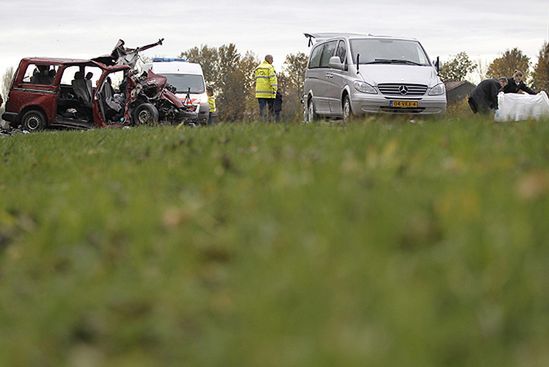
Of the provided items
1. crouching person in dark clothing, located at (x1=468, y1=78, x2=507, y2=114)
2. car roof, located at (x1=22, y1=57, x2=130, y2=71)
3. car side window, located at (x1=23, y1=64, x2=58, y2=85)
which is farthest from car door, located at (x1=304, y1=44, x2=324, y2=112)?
car side window, located at (x1=23, y1=64, x2=58, y2=85)

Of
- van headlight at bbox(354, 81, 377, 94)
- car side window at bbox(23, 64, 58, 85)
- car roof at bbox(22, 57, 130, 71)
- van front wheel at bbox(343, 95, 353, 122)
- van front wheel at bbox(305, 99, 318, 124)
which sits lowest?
van front wheel at bbox(305, 99, 318, 124)

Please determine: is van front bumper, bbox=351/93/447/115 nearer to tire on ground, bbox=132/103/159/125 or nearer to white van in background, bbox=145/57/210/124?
tire on ground, bbox=132/103/159/125

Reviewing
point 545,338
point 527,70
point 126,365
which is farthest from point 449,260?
point 527,70

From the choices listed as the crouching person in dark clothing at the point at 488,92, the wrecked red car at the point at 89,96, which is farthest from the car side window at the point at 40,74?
the crouching person in dark clothing at the point at 488,92

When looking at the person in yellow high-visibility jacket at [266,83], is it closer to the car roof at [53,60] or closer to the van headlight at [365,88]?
the car roof at [53,60]

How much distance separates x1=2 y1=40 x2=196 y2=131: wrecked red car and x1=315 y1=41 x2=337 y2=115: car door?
4976mm

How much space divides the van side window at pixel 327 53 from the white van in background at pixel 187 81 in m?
9.46

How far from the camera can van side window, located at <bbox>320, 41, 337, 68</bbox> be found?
20219mm

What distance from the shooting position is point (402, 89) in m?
18.3

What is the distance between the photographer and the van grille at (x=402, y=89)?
18.2m

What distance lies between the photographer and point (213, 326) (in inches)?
101

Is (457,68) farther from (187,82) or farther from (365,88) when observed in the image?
(365,88)

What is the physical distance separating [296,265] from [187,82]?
28681 mm

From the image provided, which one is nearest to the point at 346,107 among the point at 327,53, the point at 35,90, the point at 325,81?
the point at 325,81
